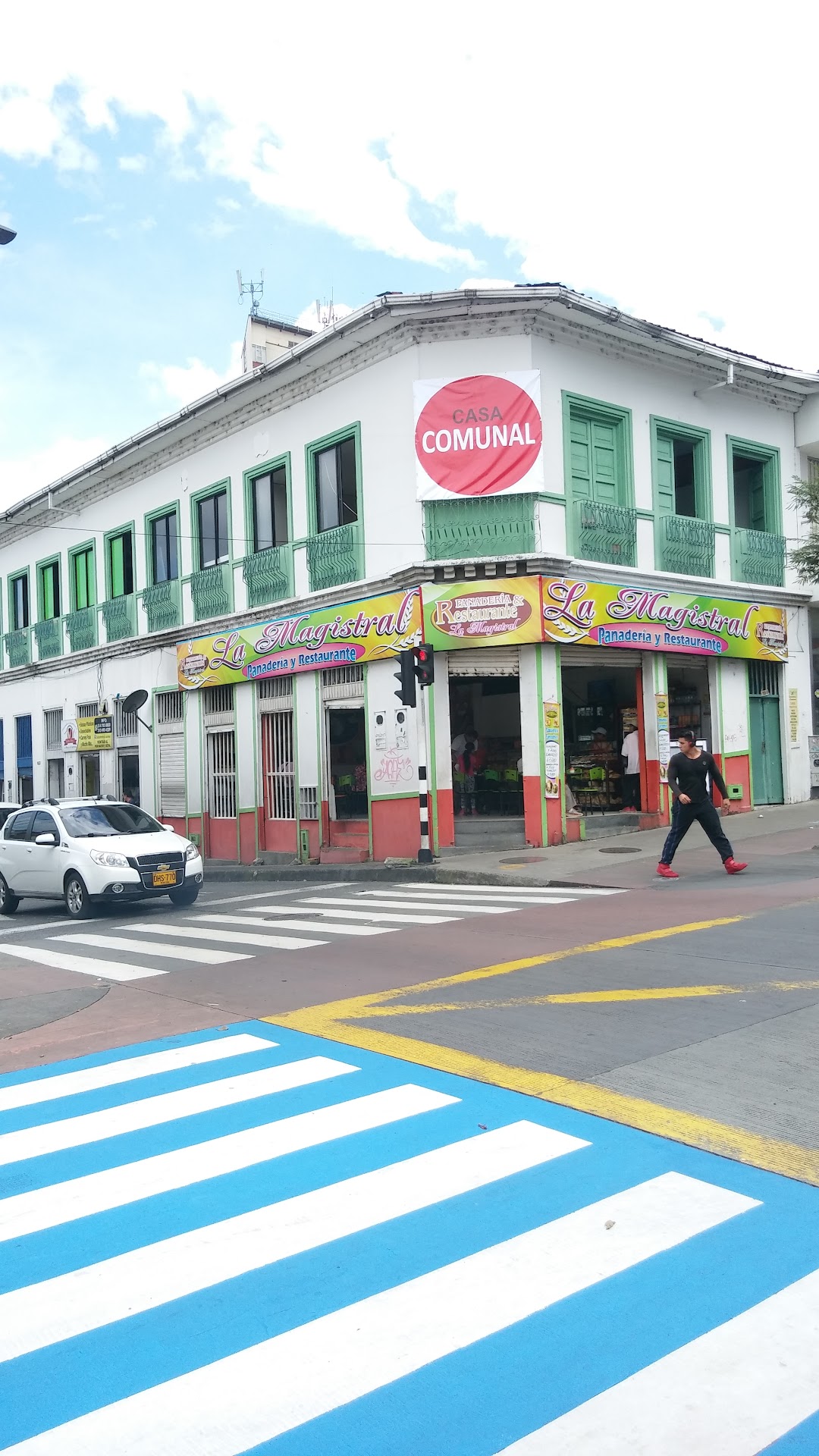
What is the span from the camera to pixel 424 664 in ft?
56.0

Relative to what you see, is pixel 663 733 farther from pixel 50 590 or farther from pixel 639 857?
pixel 50 590

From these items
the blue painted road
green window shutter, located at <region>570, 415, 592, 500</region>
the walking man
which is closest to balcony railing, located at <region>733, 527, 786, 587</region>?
green window shutter, located at <region>570, 415, 592, 500</region>

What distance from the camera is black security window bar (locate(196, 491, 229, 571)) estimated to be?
79.9ft

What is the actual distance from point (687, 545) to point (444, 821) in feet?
23.0

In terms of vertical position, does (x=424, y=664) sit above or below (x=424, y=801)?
above

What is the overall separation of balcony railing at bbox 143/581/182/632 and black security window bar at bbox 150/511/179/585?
8.9 inches

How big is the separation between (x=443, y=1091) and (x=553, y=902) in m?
7.41

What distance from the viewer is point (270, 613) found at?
22.6m

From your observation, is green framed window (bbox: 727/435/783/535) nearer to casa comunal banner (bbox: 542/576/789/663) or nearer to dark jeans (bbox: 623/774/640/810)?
casa comunal banner (bbox: 542/576/789/663)

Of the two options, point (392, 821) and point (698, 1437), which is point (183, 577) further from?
point (698, 1437)

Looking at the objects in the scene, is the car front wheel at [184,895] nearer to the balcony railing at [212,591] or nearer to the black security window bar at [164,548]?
the balcony railing at [212,591]

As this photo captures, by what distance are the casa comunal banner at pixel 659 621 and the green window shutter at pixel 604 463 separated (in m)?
1.71

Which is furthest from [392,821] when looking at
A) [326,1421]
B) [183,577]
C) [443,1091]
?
[326,1421]

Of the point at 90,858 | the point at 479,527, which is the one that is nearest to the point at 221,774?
the point at 479,527
